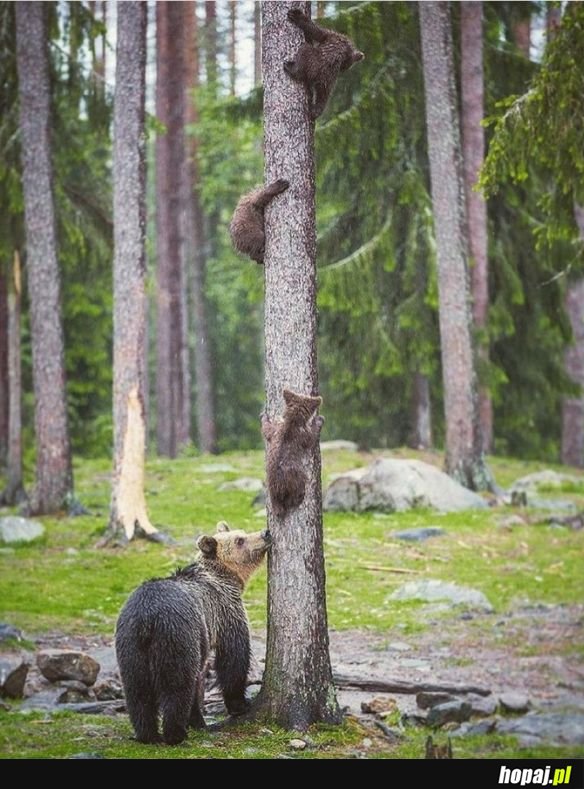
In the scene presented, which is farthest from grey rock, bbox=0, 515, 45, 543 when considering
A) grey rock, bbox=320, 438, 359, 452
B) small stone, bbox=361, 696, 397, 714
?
grey rock, bbox=320, 438, 359, 452

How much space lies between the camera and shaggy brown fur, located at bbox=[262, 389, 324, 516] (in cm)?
547

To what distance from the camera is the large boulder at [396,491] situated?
36.5 feet

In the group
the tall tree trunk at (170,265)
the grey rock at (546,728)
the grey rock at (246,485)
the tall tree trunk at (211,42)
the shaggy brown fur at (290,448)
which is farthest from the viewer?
the tall tree trunk at (170,265)

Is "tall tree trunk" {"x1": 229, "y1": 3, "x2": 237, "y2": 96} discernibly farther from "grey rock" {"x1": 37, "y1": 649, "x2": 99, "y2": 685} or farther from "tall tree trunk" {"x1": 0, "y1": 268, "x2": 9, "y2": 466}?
"grey rock" {"x1": 37, "y1": 649, "x2": 99, "y2": 685}

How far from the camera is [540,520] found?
11.5m

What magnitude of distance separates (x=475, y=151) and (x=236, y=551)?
982 centimetres

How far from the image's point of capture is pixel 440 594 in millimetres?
8430

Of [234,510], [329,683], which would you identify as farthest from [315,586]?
[234,510]

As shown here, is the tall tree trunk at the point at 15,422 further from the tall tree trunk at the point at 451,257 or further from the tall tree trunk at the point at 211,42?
the tall tree trunk at the point at 451,257

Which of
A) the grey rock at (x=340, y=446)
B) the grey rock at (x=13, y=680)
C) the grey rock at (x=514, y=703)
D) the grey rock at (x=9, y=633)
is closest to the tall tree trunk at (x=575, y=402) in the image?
the grey rock at (x=340, y=446)

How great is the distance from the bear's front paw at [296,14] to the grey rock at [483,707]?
3.50 meters

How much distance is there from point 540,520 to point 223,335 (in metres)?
13.0

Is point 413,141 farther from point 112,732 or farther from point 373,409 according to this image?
point 112,732

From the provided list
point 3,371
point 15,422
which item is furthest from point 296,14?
point 3,371
